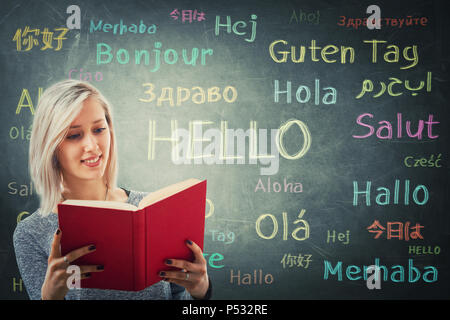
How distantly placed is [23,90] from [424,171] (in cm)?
237

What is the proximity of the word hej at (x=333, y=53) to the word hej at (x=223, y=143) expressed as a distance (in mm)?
379

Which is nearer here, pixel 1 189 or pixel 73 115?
pixel 73 115

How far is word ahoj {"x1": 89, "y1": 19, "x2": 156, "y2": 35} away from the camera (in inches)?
80.9

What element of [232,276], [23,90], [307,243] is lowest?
[232,276]

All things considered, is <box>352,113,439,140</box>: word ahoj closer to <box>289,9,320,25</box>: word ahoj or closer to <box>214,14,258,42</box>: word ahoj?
<box>289,9,320,25</box>: word ahoj

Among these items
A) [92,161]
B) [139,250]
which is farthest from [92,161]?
[139,250]

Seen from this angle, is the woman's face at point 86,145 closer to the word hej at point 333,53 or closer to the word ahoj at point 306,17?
the word hej at point 333,53

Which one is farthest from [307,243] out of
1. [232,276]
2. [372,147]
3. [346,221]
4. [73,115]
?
[73,115]

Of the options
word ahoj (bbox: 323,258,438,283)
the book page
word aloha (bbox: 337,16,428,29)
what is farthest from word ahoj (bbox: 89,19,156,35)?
word ahoj (bbox: 323,258,438,283)

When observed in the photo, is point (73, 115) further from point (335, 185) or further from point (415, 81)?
point (415, 81)

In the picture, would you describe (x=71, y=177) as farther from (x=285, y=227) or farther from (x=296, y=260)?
(x=296, y=260)

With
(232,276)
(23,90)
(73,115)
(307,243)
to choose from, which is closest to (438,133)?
(307,243)
